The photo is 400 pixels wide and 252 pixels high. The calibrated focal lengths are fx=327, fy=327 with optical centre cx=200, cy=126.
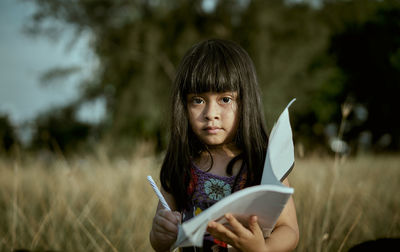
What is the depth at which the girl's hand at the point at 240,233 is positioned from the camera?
2.87ft

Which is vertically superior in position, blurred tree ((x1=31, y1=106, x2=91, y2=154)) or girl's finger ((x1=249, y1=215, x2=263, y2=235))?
girl's finger ((x1=249, y1=215, x2=263, y2=235))

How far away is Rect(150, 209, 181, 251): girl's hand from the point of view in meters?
1.03

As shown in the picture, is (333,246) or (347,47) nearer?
(333,246)

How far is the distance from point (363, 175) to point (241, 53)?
11.0 ft

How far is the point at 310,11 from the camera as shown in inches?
421

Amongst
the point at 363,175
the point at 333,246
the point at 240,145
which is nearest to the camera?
the point at 240,145

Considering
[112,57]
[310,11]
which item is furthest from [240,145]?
[310,11]

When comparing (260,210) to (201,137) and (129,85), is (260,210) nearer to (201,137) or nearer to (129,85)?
(201,137)

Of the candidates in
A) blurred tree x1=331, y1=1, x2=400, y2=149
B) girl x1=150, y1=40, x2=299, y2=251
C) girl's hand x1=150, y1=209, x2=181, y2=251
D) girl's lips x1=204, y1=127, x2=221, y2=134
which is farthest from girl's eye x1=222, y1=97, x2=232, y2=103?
blurred tree x1=331, y1=1, x2=400, y2=149

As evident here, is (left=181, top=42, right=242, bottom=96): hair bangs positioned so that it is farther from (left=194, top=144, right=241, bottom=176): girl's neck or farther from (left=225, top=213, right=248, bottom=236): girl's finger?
(left=225, top=213, right=248, bottom=236): girl's finger

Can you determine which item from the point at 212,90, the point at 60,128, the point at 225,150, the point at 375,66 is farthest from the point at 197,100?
the point at 375,66

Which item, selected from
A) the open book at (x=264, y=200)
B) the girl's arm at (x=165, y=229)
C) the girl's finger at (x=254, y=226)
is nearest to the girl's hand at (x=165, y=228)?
the girl's arm at (x=165, y=229)

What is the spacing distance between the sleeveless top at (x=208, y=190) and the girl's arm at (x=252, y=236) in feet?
0.71

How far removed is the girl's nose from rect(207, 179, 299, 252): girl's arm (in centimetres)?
41
